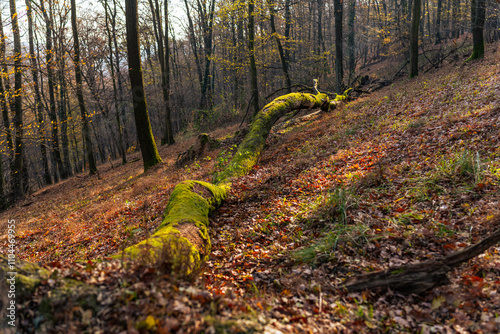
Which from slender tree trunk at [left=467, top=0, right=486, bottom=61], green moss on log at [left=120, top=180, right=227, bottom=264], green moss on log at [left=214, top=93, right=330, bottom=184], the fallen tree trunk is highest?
slender tree trunk at [left=467, top=0, right=486, bottom=61]

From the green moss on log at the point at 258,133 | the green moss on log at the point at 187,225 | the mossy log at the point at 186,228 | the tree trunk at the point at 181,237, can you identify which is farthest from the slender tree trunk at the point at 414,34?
the green moss on log at the point at 187,225

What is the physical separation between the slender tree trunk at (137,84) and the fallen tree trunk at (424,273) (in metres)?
11.0

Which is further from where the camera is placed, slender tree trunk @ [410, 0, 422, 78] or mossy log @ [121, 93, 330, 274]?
slender tree trunk @ [410, 0, 422, 78]

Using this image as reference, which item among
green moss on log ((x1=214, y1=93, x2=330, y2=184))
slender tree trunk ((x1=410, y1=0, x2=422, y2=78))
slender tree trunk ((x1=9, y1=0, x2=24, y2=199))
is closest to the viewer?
green moss on log ((x1=214, y1=93, x2=330, y2=184))

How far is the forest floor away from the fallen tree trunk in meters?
0.09

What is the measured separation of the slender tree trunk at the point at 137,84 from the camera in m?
10.9

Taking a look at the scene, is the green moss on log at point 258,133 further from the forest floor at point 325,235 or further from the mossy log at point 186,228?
the forest floor at point 325,235

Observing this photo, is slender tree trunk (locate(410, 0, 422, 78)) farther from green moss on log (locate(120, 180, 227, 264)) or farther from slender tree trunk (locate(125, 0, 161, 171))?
green moss on log (locate(120, 180, 227, 264))

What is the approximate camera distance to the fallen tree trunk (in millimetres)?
A: 3012

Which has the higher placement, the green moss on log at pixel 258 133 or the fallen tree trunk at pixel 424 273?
the green moss on log at pixel 258 133

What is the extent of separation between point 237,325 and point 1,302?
69.8 inches

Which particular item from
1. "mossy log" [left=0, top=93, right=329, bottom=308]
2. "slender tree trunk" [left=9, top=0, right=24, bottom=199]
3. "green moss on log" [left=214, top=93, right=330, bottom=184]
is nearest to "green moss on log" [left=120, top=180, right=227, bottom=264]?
"mossy log" [left=0, top=93, right=329, bottom=308]

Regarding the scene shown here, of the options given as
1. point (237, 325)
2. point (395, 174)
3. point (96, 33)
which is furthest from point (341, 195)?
point (96, 33)

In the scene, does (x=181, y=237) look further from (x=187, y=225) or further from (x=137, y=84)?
(x=137, y=84)
